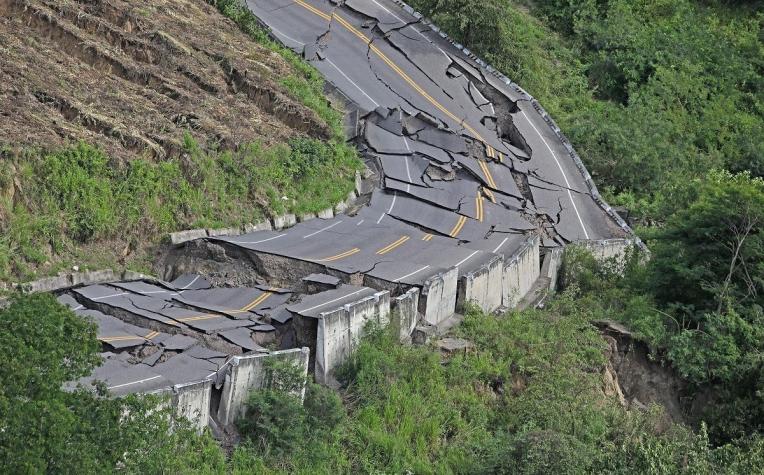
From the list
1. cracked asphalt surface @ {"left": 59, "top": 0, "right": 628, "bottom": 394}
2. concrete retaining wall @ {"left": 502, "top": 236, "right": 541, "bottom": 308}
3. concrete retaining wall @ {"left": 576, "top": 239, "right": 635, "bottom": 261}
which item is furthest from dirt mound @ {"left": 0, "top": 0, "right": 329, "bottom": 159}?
concrete retaining wall @ {"left": 576, "top": 239, "right": 635, "bottom": 261}

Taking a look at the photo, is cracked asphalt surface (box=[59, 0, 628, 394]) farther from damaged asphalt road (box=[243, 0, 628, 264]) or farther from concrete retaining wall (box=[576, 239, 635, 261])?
concrete retaining wall (box=[576, 239, 635, 261])

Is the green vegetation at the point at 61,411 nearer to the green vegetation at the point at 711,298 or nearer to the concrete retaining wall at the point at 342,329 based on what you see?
the concrete retaining wall at the point at 342,329

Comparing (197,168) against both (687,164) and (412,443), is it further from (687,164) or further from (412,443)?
(687,164)

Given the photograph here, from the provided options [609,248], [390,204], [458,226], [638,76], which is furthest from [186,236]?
[638,76]

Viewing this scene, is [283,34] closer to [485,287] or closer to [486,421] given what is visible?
[485,287]

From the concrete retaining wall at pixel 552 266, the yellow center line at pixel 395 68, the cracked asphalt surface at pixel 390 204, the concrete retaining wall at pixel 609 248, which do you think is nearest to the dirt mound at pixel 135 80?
the cracked asphalt surface at pixel 390 204

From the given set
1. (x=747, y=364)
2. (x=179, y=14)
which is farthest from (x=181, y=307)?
(x=179, y=14)
